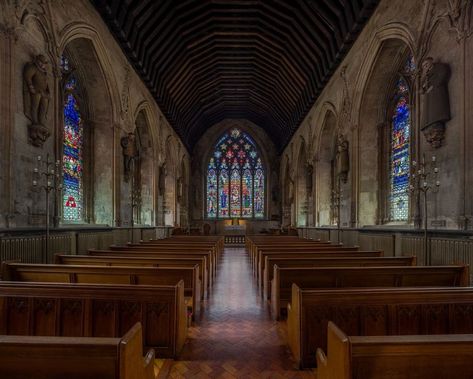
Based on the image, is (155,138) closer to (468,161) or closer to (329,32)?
(329,32)

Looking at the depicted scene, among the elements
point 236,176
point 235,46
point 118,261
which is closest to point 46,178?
point 118,261

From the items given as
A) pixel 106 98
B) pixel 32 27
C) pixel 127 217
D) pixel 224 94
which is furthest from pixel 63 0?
pixel 224 94

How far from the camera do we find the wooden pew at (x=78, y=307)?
3.22m

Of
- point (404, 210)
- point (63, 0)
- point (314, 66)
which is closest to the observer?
point (63, 0)

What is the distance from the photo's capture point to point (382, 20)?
30.0ft

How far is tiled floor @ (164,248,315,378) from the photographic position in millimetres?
3189

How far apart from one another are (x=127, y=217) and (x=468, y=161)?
408 inches

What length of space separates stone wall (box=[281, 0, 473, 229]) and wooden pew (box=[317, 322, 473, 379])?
5.11 m

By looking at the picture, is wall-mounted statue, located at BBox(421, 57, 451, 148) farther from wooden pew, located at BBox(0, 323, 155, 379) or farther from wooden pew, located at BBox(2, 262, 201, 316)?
wooden pew, located at BBox(0, 323, 155, 379)

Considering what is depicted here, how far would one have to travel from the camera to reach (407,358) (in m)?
1.64

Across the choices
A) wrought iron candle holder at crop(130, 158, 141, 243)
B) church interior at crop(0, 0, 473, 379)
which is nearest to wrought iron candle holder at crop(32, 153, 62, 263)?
church interior at crop(0, 0, 473, 379)

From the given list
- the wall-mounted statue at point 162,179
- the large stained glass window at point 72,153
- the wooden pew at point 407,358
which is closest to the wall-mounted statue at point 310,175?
the wall-mounted statue at point 162,179

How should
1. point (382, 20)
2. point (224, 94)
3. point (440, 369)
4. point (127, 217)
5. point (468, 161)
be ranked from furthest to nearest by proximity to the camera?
1. point (224, 94)
2. point (127, 217)
3. point (382, 20)
4. point (468, 161)
5. point (440, 369)

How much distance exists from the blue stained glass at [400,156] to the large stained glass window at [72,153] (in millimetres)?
9873
